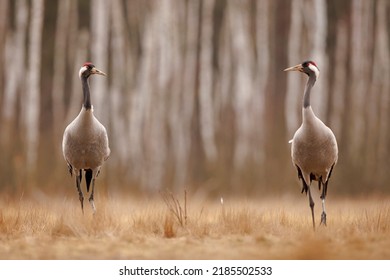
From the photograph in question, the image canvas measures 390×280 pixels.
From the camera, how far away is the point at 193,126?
64.5 feet

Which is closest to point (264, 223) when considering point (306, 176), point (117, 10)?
point (306, 176)

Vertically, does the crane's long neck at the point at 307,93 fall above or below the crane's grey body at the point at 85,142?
above

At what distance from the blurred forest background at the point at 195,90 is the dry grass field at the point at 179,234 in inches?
265

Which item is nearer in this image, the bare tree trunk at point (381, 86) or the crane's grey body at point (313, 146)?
the crane's grey body at point (313, 146)

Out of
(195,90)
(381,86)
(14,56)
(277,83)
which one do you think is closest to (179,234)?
(14,56)

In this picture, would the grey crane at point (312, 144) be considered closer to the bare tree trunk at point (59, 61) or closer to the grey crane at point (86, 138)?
the grey crane at point (86, 138)

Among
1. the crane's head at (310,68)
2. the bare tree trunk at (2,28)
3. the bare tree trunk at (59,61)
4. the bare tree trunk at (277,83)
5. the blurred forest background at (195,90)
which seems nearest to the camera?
the crane's head at (310,68)

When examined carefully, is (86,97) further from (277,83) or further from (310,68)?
(277,83)

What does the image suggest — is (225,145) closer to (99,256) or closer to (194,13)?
(194,13)

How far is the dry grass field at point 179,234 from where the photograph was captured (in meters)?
4.69

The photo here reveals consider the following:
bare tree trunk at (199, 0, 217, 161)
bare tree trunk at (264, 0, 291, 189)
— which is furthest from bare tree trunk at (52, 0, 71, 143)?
bare tree trunk at (264, 0, 291, 189)

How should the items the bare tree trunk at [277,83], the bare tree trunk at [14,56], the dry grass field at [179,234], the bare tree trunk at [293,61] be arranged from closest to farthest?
the dry grass field at [179,234] < the bare tree trunk at [14,56] < the bare tree trunk at [293,61] < the bare tree trunk at [277,83]

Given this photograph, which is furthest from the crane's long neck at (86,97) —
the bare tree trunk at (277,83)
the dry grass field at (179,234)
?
the bare tree trunk at (277,83)

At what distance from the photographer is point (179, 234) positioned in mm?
5746
